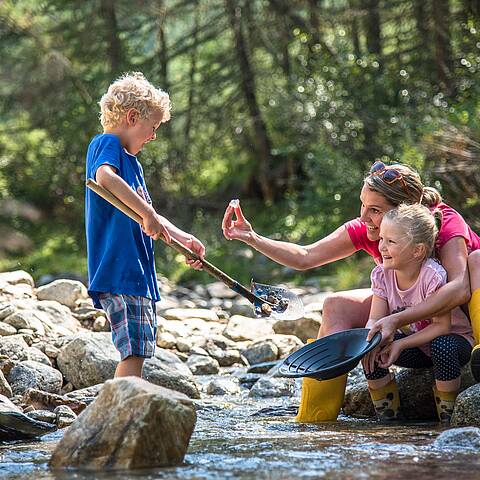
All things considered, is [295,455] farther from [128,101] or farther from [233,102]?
[233,102]

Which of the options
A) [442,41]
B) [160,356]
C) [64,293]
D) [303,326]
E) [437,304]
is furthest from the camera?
[442,41]

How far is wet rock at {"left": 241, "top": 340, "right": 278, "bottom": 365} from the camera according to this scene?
6344mm

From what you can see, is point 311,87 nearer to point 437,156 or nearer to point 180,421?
point 437,156

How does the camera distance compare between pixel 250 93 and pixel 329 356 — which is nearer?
pixel 329 356

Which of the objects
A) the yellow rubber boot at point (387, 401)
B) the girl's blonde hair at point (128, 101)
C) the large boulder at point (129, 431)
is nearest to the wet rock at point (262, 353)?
the yellow rubber boot at point (387, 401)

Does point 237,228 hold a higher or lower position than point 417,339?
higher

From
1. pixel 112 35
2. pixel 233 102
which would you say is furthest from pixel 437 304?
pixel 112 35

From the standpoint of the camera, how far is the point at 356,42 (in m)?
11.8

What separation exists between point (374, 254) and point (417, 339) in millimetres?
549

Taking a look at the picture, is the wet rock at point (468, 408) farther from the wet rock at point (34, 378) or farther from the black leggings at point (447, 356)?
the wet rock at point (34, 378)

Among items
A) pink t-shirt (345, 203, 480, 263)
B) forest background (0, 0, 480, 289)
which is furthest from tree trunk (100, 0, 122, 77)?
pink t-shirt (345, 203, 480, 263)

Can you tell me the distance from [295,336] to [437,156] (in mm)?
2416

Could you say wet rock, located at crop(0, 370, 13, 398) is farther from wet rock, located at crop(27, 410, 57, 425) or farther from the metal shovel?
the metal shovel

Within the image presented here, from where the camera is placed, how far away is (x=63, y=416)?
4.12 metres
